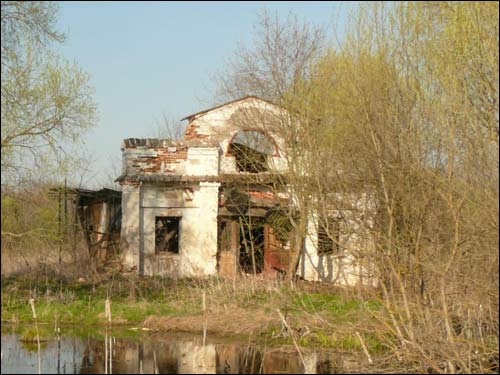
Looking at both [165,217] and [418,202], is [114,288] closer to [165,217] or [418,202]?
[165,217]

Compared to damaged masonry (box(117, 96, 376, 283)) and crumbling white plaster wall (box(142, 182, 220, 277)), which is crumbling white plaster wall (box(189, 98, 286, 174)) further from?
crumbling white plaster wall (box(142, 182, 220, 277))

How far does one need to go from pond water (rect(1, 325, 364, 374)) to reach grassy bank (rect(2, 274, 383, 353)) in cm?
64

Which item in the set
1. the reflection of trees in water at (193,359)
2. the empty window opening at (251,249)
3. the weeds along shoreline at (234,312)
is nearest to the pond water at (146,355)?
the reflection of trees in water at (193,359)

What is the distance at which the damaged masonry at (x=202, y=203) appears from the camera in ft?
85.4

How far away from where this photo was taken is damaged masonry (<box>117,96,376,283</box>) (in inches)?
1025

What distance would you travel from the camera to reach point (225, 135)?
86.2 feet

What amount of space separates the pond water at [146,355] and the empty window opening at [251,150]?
886 centimetres

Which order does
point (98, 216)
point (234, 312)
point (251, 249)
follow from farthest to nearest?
1. point (98, 216)
2. point (251, 249)
3. point (234, 312)

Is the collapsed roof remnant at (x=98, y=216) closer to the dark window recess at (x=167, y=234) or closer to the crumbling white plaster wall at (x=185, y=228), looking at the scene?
the dark window recess at (x=167, y=234)

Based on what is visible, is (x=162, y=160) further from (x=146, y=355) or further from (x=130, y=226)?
(x=146, y=355)

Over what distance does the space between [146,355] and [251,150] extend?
39.6ft

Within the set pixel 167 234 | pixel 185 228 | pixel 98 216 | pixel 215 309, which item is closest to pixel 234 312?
pixel 215 309

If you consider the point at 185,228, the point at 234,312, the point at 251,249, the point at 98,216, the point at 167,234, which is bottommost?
the point at 234,312

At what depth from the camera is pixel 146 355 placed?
48.4ft
